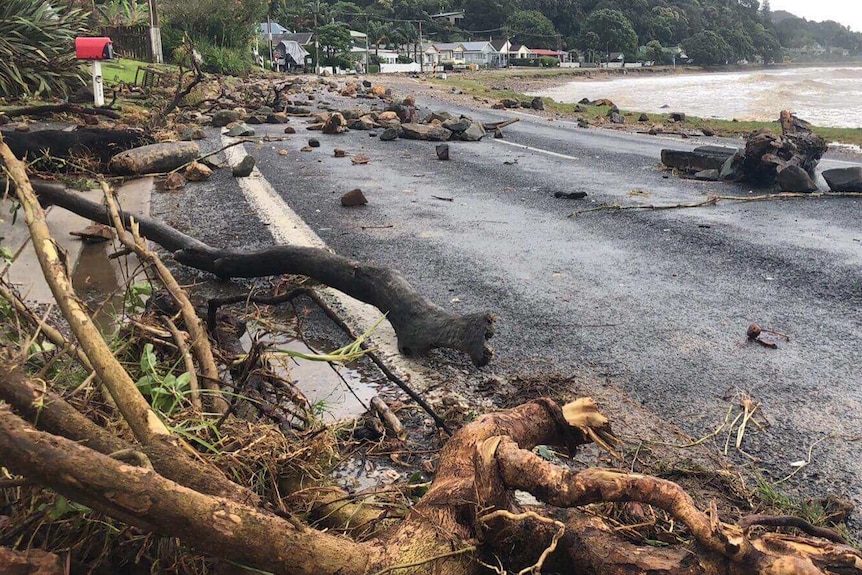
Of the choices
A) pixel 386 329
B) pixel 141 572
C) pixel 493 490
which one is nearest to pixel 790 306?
pixel 386 329

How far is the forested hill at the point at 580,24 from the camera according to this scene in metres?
119

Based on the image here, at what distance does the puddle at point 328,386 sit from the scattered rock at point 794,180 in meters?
6.40

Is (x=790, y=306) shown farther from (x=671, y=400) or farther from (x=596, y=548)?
(x=596, y=548)

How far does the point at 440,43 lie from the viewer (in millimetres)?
127438

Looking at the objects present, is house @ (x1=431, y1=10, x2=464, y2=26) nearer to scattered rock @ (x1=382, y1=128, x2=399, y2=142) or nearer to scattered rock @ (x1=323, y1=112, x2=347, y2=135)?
scattered rock @ (x1=323, y1=112, x2=347, y2=135)

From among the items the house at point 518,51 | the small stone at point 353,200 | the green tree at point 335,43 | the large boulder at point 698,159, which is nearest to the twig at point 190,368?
the small stone at point 353,200

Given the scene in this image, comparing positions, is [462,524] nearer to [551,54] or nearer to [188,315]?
[188,315]

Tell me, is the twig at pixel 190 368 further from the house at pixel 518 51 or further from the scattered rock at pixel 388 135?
the house at pixel 518 51

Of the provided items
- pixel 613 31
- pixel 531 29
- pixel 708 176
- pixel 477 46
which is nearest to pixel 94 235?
pixel 708 176

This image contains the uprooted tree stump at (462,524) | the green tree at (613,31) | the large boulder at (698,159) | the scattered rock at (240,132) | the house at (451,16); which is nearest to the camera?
the uprooted tree stump at (462,524)

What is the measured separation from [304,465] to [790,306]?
3.05 m

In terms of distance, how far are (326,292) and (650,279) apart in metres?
1.96

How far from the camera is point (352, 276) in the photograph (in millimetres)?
3457

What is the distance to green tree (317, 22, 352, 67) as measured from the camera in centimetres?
7625
